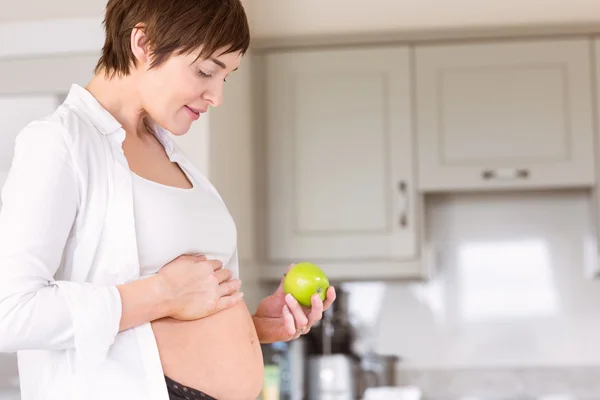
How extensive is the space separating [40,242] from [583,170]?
2311 millimetres

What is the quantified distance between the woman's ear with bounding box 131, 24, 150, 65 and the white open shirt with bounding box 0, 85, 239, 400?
92 millimetres

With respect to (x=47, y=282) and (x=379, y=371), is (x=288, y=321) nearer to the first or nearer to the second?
(x=47, y=282)

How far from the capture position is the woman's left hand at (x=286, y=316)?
4.36 ft

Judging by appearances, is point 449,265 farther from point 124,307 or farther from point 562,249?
point 124,307

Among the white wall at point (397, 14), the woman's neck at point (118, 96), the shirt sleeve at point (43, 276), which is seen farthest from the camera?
the white wall at point (397, 14)

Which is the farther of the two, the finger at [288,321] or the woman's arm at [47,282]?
the finger at [288,321]

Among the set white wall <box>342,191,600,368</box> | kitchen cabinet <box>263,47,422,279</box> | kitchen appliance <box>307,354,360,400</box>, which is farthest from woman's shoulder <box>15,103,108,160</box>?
white wall <box>342,191,600,368</box>

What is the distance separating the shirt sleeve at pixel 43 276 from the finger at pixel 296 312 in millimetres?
332

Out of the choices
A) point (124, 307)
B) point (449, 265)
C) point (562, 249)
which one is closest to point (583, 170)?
point (562, 249)

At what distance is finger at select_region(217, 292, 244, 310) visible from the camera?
3.98 feet

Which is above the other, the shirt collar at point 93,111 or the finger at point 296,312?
the shirt collar at point 93,111

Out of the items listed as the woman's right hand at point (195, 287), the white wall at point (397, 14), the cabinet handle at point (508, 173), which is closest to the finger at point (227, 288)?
the woman's right hand at point (195, 287)

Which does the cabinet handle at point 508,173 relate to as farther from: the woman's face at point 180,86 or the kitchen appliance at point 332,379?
the woman's face at point 180,86

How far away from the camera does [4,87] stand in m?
2.26
